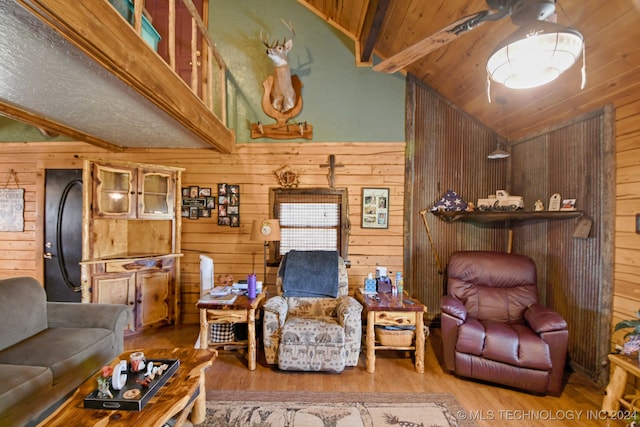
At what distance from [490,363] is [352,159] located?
8.09 ft

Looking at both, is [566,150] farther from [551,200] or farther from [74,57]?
[74,57]

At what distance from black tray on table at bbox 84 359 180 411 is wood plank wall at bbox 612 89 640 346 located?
3.35 metres

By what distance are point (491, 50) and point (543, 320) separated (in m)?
2.38

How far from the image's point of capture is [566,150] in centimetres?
252

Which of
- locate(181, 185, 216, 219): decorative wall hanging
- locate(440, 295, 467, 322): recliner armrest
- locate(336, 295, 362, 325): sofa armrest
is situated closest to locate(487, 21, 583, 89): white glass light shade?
locate(440, 295, 467, 322): recliner armrest

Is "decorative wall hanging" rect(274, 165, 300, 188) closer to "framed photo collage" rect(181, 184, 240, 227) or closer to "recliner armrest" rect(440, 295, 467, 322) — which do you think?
"framed photo collage" rect(181, 184, 240, 227)

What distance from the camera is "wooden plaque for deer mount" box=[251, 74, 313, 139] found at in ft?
10.8

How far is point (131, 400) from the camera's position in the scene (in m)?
1.31

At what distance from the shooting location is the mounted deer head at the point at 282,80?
2918 mm

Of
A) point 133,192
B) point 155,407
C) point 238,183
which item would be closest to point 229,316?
point 155,407

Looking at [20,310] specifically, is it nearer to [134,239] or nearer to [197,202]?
[134,239]

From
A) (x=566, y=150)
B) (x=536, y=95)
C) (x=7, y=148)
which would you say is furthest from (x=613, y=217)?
(x=7, y=148)

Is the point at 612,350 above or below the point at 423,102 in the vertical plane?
below

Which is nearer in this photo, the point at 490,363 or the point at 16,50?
the point at 16,50
